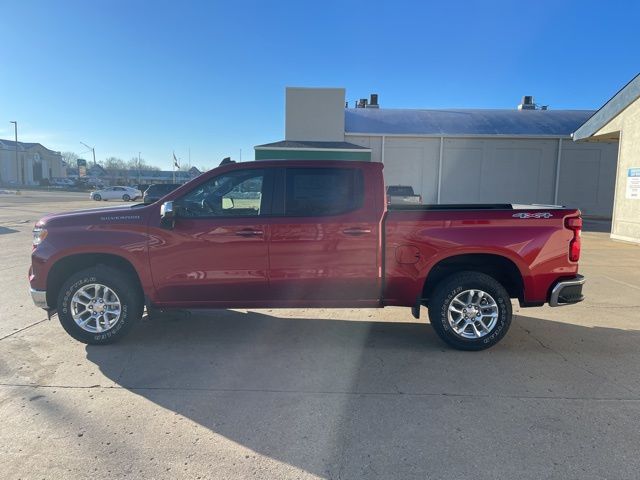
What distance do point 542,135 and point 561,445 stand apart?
25799 mm

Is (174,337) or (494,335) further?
(174,337)

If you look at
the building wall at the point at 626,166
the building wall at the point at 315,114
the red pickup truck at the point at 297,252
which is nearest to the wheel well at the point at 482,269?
the red pickup truck at the point at 297,252

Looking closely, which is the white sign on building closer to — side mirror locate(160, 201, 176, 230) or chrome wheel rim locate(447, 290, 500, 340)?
chrome wheel rim locate(447, 290, 500, 340)

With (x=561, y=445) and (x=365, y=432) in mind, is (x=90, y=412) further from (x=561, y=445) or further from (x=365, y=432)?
(x=561, y=445)

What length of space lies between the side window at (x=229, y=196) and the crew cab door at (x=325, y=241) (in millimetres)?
229

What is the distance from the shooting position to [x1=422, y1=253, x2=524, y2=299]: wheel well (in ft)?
15.9

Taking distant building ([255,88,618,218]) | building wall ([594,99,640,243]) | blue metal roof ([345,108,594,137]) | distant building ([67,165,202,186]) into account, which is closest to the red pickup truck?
building wall ([594,99,640,243])

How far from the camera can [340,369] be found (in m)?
4.34

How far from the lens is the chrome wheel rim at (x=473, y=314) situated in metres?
4.76

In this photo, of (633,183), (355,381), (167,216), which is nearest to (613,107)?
(633,183)

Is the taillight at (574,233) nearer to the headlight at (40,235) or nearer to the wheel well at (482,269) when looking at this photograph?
the wheel well at (482,269)

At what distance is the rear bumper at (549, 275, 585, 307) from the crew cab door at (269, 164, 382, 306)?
1.85 m

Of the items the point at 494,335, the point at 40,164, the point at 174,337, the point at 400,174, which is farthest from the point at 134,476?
the point at 40,164

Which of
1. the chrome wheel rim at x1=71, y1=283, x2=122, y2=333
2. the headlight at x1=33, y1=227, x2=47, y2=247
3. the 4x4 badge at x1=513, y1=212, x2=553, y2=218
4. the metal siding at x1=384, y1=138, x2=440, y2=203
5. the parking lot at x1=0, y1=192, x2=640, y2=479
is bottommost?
the parking lot at x1=0, y1=192, x2=640, y2=479
